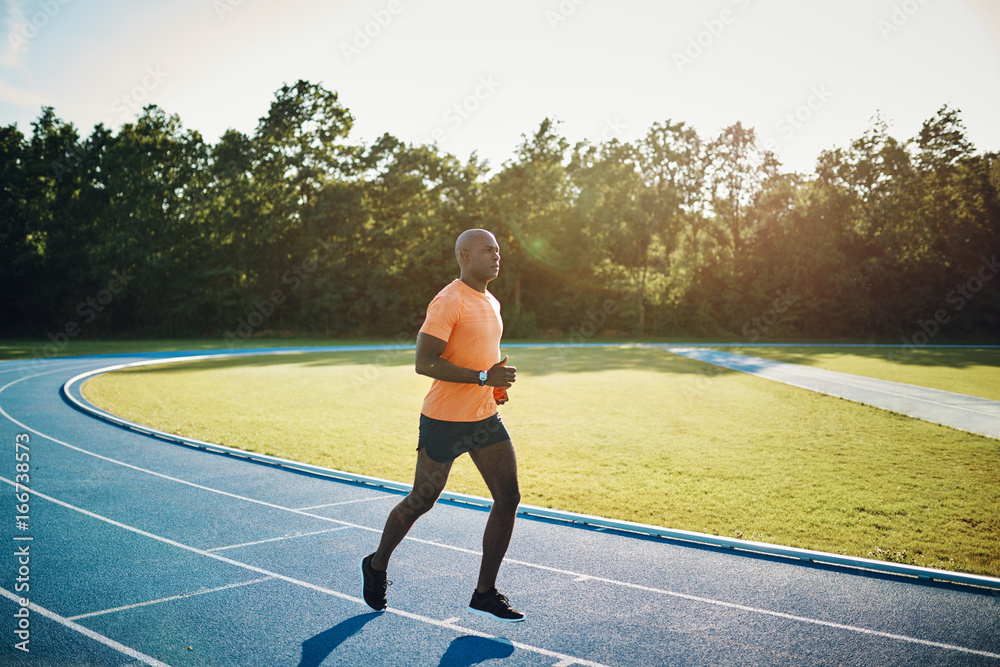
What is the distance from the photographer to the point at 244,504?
6.93 meters

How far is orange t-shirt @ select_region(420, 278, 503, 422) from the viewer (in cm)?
393

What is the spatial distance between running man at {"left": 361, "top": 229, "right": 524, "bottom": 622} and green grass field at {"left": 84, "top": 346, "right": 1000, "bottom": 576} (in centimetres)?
293

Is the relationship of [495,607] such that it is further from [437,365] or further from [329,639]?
[437,365]

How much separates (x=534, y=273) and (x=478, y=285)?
45.4 metres

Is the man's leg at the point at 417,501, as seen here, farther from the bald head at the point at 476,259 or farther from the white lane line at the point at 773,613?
the white lane line at the point at 773,613

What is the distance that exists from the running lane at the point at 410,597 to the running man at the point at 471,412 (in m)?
0.45

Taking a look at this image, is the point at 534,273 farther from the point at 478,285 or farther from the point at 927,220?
the point at 478,285

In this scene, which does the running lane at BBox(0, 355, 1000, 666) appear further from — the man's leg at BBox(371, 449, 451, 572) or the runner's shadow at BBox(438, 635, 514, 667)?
the man's leg at BBox(371, 449, 451, 572)

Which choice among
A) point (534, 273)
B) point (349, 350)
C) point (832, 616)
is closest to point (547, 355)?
point (349, 350)

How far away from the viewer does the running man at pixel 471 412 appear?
12.9ft

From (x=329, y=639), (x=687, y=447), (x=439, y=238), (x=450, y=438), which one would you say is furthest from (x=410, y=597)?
(x=439, y=238)

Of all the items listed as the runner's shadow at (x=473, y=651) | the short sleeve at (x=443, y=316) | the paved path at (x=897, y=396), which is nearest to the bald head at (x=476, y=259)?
the short sleeve at (x=443, y=316)

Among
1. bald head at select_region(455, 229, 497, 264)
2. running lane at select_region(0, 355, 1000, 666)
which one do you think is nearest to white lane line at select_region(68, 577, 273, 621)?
running lane at select_region(0, 355, 1000, 666)

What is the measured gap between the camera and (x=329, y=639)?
3.97 metres
